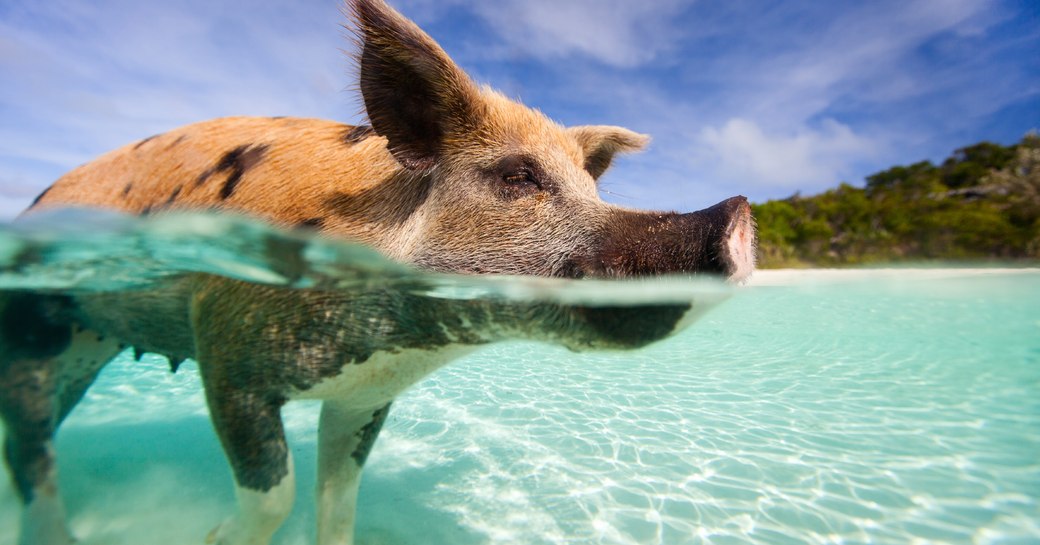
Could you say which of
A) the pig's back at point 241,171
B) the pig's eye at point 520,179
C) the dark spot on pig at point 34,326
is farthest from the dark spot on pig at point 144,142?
the pig's eye at point 520,179

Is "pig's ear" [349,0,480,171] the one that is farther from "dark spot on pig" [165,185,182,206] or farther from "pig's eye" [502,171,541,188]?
"dark spot on pig" [165,185,182,206]

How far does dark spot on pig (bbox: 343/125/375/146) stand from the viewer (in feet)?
8.21

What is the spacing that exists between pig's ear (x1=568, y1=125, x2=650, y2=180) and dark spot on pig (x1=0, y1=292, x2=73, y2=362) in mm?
3610

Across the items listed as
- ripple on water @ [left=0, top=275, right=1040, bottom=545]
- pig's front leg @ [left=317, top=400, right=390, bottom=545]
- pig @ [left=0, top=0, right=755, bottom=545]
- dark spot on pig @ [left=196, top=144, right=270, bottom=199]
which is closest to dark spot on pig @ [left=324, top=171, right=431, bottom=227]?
pig @ [left=0, top=0, right=755, bottom=545]

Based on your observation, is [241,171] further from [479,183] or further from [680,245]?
[680,245]

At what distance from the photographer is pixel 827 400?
6.29 m

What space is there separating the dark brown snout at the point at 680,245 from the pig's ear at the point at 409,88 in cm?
93

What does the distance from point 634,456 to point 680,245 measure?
344 cm

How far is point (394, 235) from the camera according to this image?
2.18m

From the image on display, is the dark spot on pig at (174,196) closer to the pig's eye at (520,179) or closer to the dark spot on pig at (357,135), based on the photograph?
the dark spot on pig at (357,135)

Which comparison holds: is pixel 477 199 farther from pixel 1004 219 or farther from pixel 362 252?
pixel 1004 219

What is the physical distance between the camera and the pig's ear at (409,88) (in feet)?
6.51

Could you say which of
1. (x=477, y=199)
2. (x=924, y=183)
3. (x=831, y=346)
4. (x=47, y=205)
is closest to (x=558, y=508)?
(x=477, y=199)

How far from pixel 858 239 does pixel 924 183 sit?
47.6 ft
